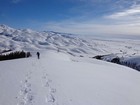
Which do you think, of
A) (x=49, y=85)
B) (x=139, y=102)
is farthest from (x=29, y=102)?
(x=139, y=102)

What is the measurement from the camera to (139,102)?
1479cm

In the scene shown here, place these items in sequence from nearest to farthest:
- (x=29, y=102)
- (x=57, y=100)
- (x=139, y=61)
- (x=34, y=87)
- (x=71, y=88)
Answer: (x=29, y=102) < (x=57, y=100) < (x=34, y=87) < (x=71, y=88) < (x=139, y=61)

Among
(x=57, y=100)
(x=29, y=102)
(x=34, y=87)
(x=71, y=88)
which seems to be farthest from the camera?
(x=71, y=88)

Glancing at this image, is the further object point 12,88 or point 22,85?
point 22,85

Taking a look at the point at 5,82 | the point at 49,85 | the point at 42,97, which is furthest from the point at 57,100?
the point at 5,82

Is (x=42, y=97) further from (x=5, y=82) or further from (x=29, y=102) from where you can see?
(x=5, y=82)

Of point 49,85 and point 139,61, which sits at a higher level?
point 49,85

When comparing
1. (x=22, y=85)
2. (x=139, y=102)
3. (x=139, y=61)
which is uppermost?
(x=22, y=85)

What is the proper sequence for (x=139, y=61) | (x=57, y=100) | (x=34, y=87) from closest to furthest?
(x=57, y=100), (x=34, y=87), (x=139, y=61)

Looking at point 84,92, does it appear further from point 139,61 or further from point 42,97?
point 139,61

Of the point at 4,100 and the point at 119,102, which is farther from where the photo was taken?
the point at 119,102

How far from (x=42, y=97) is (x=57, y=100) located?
104cm

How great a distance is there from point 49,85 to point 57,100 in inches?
158

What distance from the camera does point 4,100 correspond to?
36.2 feet
